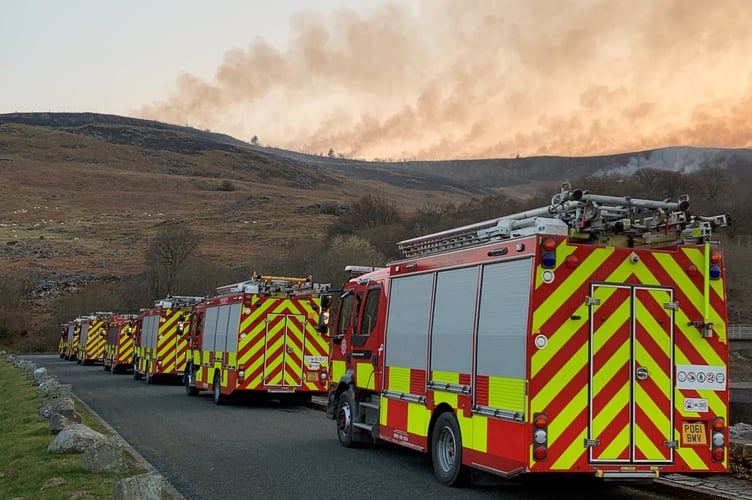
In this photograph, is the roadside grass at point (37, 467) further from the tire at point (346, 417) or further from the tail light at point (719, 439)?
the tail light at point (719, 439)

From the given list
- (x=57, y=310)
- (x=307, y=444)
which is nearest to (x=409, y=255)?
(x=307, y=444)

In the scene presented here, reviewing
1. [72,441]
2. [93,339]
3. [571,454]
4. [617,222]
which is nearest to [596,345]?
[571,454]

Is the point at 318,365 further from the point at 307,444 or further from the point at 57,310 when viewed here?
the point at 57,310

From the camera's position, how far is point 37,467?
1119cm

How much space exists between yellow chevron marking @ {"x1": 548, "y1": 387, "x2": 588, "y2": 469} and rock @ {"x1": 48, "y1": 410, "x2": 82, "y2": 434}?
29.1 ft

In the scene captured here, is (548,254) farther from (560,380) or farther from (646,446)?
(646,446)

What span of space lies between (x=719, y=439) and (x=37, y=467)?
8.34 metres

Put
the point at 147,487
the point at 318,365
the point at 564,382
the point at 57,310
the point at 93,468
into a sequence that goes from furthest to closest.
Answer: the point at 57,310 < the point at 318,365 < the point at 93,468 < the point at 564,382 < the point at 147,487

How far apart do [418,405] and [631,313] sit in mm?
3367

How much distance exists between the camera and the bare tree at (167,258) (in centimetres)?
7175

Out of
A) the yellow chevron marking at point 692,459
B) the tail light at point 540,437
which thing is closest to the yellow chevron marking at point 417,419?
the tail light at point 540,437

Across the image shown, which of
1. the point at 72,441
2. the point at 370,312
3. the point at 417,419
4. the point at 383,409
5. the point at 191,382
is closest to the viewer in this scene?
the point at 417,419

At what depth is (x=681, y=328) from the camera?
9.31 metres

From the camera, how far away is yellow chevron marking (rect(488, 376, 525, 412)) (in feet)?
29.3
